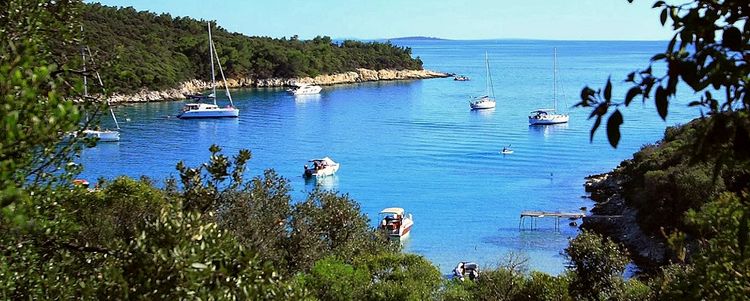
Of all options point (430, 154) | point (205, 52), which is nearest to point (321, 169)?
point (430, 154)

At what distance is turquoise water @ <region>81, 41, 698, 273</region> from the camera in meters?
30.3

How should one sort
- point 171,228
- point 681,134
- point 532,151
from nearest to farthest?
point 171,228, point 681,134, point 532,151

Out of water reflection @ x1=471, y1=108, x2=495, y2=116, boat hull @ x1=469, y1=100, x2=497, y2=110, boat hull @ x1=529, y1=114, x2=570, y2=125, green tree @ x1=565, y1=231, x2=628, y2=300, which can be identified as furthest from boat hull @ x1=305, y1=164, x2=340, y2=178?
boat hull @ x1=469, y1=100, x2=497, y2=110

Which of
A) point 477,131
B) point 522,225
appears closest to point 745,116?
point 522,225

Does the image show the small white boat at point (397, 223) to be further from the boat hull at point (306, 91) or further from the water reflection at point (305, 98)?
the boat hull at point (306, 91)

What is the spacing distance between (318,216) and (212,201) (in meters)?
10.4

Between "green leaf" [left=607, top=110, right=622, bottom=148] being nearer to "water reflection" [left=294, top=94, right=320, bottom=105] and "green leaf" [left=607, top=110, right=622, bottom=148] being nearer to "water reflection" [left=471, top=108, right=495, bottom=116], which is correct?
"water reflection" [left=471, top=108, right=495, bottom=116]

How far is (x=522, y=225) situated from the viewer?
31219 millimetres

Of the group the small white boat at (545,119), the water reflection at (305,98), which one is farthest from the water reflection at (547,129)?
the water reflection at (305,98)

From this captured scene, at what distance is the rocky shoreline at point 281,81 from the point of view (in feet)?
243

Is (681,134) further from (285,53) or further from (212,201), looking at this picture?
(285,53)

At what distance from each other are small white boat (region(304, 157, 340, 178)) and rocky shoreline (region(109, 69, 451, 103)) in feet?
101

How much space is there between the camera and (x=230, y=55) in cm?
9200

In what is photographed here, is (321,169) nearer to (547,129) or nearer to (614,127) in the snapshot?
(547,129)
